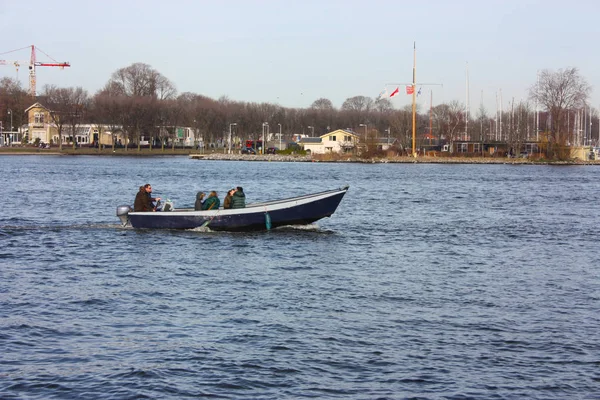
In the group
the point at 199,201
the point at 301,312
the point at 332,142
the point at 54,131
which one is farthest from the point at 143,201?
the point at 54,131

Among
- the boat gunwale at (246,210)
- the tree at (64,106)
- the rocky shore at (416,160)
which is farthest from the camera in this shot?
the tree at (64,106)

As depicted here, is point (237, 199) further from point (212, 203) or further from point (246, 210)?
point (212, 203)

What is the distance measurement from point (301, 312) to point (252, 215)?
46.4 ft

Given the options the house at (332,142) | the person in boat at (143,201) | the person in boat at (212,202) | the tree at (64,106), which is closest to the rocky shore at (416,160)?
the house at (332,142)

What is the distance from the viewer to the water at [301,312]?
1520 centimetres

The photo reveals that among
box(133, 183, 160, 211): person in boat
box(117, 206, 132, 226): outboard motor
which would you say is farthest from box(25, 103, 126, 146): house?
box(133, 183, 160, 211): person in boat

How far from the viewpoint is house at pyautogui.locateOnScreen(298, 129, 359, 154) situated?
534 ft

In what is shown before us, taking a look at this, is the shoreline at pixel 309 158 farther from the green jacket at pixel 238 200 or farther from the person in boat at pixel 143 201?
the person in boat at pixel 143 201

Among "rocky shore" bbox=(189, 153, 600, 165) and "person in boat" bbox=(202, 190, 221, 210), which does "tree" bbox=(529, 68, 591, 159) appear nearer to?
"rocky shore" bbox=(189, 153, 600, 165)

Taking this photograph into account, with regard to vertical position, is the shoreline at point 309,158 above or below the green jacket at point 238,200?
above

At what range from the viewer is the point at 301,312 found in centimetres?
2047

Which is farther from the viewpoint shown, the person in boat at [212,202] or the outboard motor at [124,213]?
the outboard motor at [124,213]

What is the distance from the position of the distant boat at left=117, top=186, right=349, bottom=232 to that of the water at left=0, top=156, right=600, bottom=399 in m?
0.56

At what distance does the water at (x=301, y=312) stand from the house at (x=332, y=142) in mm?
121292
